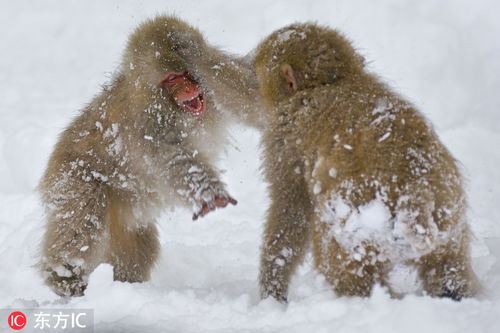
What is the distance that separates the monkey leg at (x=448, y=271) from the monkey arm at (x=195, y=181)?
3.62 feet

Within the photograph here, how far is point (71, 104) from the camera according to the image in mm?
6840

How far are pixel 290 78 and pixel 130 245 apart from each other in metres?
1.59

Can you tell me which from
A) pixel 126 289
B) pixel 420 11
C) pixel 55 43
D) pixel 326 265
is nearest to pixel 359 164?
pixel 326 265

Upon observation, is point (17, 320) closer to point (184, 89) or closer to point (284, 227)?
point (284, 227)

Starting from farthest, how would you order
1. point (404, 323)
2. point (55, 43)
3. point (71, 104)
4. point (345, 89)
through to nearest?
1. point (55, 43)
2. point (71, 104)
3. point (345, 89)
4. point (404, 323)

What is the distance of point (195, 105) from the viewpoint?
148 inches

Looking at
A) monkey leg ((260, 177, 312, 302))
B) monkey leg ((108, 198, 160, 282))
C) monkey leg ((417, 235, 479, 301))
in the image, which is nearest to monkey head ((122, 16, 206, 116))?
monkey leg ((108, 198, 160, 282))

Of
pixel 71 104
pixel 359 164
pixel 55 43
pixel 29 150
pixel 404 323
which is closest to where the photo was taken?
pixel 404 323

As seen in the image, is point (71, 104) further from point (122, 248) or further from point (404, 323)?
point (404, 323)

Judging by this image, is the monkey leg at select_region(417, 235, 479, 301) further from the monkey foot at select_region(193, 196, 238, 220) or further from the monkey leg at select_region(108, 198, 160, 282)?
the monkey leg at select_region(108, 198, 160, 282)

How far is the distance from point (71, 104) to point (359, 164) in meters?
4.86

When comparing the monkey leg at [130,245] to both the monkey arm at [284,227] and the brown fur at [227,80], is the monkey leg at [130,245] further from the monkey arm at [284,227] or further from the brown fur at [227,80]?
the monkey arm at [284,227]
